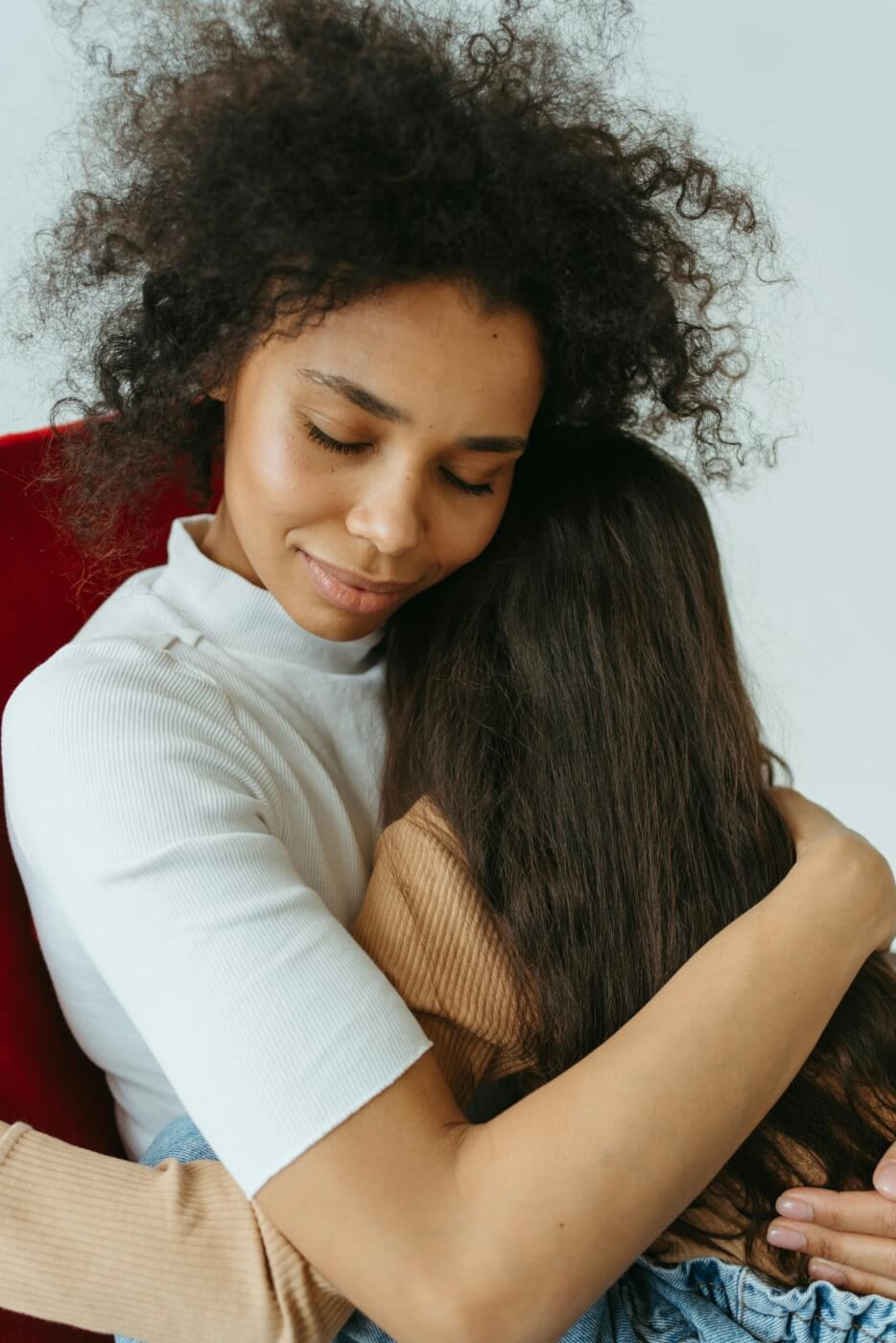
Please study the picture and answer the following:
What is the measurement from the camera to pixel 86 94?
1.38m

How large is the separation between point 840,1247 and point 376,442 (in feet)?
2.39

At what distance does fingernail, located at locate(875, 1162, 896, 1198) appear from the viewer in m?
1.15

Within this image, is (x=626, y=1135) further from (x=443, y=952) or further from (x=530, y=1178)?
(x=443, y=952)

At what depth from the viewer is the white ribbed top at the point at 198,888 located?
963 mm

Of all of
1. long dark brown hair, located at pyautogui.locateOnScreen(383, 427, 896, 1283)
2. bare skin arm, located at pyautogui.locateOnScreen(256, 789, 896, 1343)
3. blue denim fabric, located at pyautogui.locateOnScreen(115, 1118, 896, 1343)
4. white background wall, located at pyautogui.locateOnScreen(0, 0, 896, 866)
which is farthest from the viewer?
white background wall, located at pyautogui.locateOnScreen(0, 0, 896, 866)

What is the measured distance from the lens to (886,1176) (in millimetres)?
1157

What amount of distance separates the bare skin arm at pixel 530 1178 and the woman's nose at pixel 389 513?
0.42 meters

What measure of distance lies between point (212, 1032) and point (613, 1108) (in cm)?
28

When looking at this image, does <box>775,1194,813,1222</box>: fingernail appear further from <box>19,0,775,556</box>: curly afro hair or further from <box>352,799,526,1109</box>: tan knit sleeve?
<box>19,0,775,556</box>: curly afro hair

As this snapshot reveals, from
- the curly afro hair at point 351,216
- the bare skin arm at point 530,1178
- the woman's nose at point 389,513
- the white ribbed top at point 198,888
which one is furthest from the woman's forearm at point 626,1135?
the curly afro hair at point 351,216

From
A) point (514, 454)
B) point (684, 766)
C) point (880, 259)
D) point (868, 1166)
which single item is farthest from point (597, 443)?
point (880, 259)

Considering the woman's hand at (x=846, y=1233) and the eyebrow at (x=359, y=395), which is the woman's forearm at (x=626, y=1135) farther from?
the eyebrow at (x=359, y=395)

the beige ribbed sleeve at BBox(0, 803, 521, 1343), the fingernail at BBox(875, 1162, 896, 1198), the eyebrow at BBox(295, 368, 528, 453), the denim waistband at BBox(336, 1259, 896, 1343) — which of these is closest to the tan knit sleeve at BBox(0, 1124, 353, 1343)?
the beige ribbed sleeve at BBox(0, 803, 521, 1343)

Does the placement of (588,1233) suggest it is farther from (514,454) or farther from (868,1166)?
(514,454)
